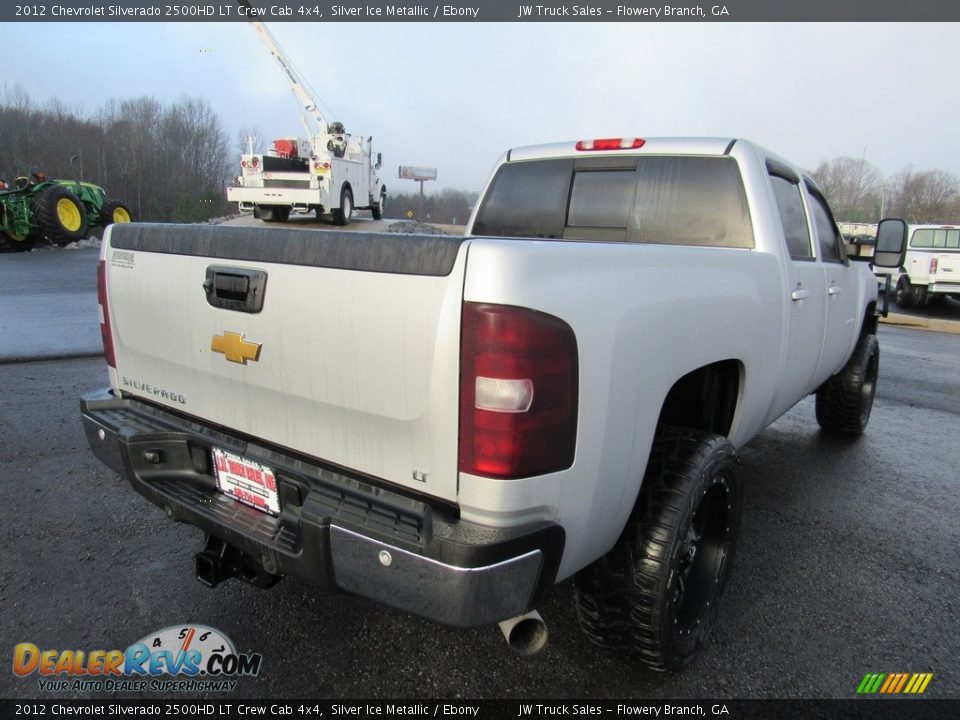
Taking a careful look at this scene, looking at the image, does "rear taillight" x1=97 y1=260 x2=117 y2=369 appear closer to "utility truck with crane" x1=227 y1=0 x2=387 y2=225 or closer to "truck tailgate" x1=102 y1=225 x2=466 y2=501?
"truck tailgate" x1=102 y1=225 x2=466 y2=501

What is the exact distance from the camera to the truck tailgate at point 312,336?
1.55 meters

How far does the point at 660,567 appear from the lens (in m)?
1.89

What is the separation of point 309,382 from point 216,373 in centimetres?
48

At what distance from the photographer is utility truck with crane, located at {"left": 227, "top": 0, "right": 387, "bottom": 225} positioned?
1978 cm

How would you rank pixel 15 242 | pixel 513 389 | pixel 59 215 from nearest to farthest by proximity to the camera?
pixel 513 389, pixel 59 215, pixel 15 242

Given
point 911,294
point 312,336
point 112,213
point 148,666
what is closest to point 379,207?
point 112,213

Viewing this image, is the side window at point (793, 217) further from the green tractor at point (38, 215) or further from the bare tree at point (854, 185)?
the bare tree at point (854, 185)

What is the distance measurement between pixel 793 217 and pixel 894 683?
2.28 metres

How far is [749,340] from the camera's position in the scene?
241cm

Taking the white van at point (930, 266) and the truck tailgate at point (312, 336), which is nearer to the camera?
the truck tailgate at point (312, 336)

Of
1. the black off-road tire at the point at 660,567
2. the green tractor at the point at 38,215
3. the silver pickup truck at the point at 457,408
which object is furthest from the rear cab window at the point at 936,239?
the green tractor at the point at 38,215

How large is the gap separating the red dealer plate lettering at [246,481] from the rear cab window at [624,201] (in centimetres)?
215

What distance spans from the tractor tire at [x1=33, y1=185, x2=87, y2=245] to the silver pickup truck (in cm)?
1718

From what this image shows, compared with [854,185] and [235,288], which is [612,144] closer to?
[235,288]
